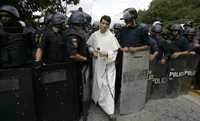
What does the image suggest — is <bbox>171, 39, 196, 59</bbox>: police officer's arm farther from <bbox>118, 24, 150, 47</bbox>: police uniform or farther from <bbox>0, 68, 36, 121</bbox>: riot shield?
<bbox>0, 68, 36, 121</bbox>: riot shield

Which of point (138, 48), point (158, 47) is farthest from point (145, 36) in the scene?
point (158, 47)

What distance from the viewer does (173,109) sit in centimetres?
530

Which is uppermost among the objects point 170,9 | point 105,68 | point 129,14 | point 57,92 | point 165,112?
point 170,9

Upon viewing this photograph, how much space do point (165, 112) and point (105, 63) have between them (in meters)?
1.67

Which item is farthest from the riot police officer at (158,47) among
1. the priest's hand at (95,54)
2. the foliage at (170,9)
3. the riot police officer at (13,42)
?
the foliage at (170,9)

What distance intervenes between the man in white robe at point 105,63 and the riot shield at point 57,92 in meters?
0.57

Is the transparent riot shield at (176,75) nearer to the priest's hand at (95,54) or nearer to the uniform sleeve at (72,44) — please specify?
the priest's hand at (95,54)

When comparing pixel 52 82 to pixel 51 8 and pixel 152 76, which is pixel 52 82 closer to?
pixel 152 76

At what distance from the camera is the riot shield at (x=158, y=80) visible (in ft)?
18.2

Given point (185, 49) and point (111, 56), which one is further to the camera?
point (185, 49)

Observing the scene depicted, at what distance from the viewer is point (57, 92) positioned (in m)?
4.08

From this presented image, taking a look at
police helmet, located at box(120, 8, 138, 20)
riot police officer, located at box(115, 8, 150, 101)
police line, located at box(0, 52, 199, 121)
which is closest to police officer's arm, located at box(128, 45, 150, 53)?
riot police officer, located at box(115, 8, 150, 101)

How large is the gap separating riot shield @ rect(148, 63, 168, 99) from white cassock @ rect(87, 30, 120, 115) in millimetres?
1197

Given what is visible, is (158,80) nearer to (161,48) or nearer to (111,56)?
(161,48)
